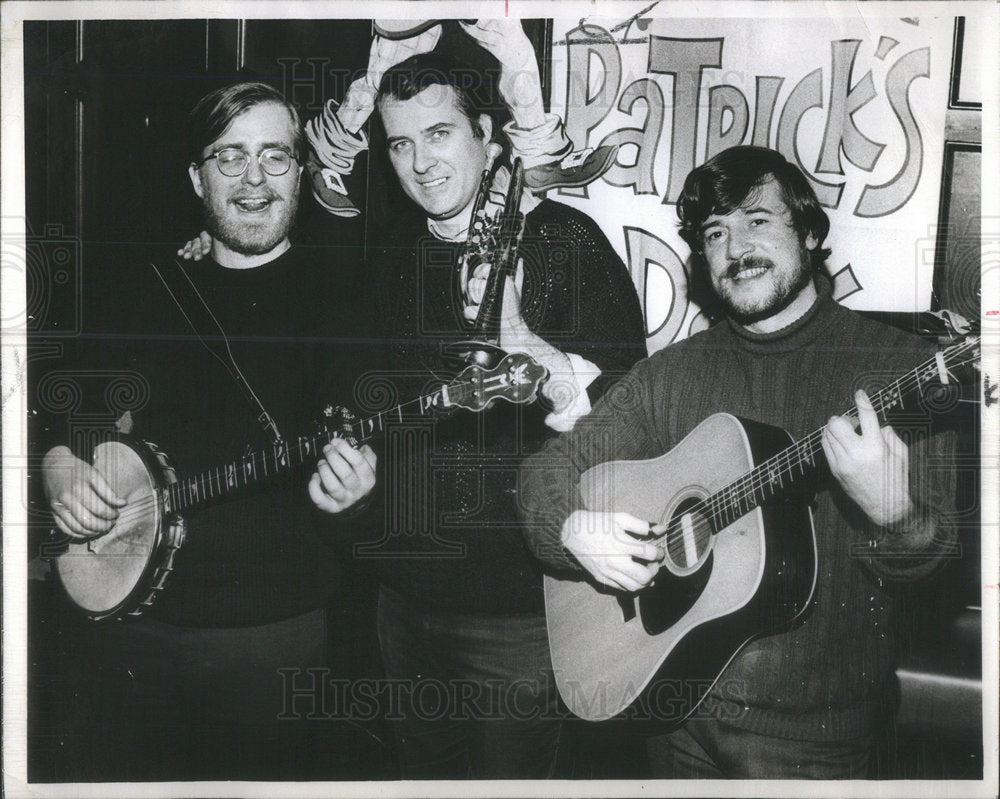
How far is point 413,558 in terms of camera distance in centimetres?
199

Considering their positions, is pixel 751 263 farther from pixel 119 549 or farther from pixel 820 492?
pixel 119 549

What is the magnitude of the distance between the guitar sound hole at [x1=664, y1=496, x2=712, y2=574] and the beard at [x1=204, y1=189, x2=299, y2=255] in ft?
3.94

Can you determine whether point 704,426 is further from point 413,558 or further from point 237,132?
point 237,132

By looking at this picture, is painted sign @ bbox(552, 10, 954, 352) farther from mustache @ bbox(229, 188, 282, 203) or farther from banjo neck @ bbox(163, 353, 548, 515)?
mustache @ bbox(229, 188, 282, 203)

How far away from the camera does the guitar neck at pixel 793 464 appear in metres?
1.92

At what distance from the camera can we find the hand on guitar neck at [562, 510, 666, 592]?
6.39 feet

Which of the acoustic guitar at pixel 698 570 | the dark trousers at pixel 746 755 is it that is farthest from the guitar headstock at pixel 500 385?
the dark trousers at pixel 746 755

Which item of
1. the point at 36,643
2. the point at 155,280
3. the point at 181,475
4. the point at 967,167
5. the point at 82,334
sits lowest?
the point at 36,643

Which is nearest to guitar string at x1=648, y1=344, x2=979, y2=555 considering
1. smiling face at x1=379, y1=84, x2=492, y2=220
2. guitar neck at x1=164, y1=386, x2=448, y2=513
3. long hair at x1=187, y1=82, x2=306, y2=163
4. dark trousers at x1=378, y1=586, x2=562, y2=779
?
A: dark trousers at x1=378, y1=586, x2=562, y2=779

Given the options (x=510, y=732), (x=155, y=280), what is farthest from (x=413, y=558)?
(x=155, y=280)

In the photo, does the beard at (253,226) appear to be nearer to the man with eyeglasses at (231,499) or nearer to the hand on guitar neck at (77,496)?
the man with eyeglasses at (231,499)

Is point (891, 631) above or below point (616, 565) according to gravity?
below

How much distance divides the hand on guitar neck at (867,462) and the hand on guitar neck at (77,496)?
1766 mm

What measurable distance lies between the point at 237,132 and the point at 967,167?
1838mm
